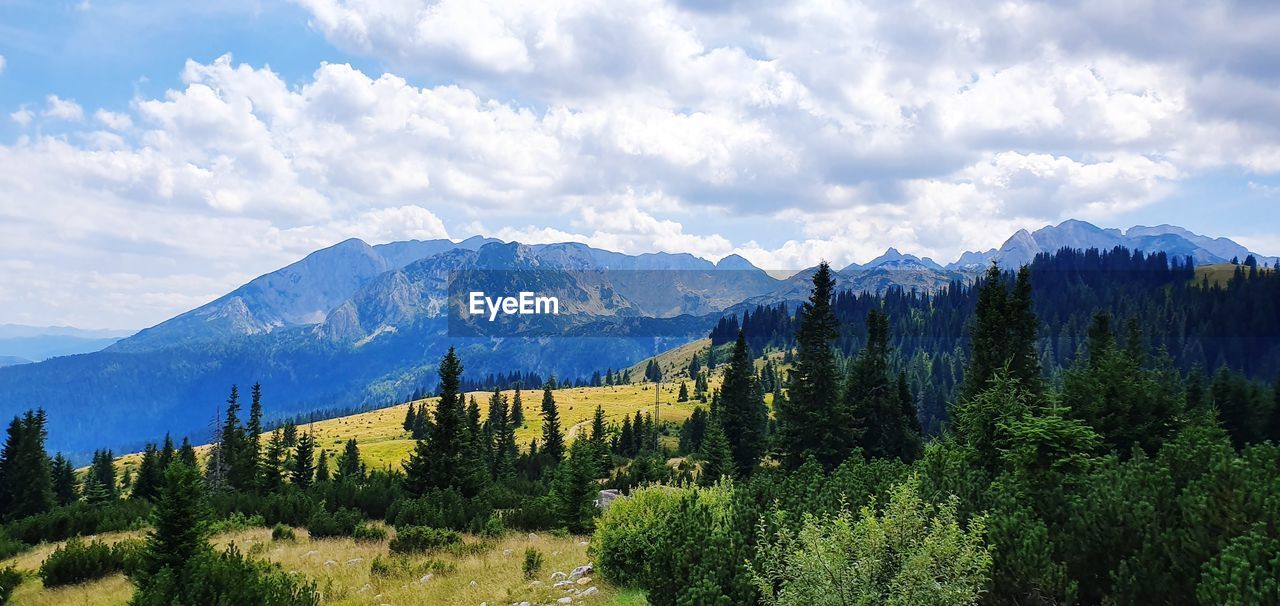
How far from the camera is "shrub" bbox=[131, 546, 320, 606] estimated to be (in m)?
12.2

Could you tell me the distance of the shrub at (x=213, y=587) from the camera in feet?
39.9

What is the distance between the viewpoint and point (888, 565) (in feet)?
35.2

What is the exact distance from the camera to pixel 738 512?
47.5ft

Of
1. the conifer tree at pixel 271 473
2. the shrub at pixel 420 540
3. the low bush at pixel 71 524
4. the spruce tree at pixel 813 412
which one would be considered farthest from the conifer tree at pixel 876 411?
the conifer tree at pixel 271 473

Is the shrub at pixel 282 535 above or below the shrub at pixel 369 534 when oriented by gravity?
above

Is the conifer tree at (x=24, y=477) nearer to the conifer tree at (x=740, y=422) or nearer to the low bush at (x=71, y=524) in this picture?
the low bush at (x=71, y=524)

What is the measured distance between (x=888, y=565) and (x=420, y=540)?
1956cm

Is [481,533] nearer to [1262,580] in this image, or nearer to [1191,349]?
[1262,580]

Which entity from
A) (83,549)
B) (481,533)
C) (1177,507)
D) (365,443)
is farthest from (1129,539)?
(365,443)

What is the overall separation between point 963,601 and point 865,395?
182 feet

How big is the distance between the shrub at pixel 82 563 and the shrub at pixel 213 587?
8072 millimetres

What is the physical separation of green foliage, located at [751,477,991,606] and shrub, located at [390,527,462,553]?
17.6 metres

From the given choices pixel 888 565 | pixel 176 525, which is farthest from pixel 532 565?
pixel 888 565

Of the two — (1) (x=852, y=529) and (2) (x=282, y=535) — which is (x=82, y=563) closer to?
(2) (x=282, y=535)
